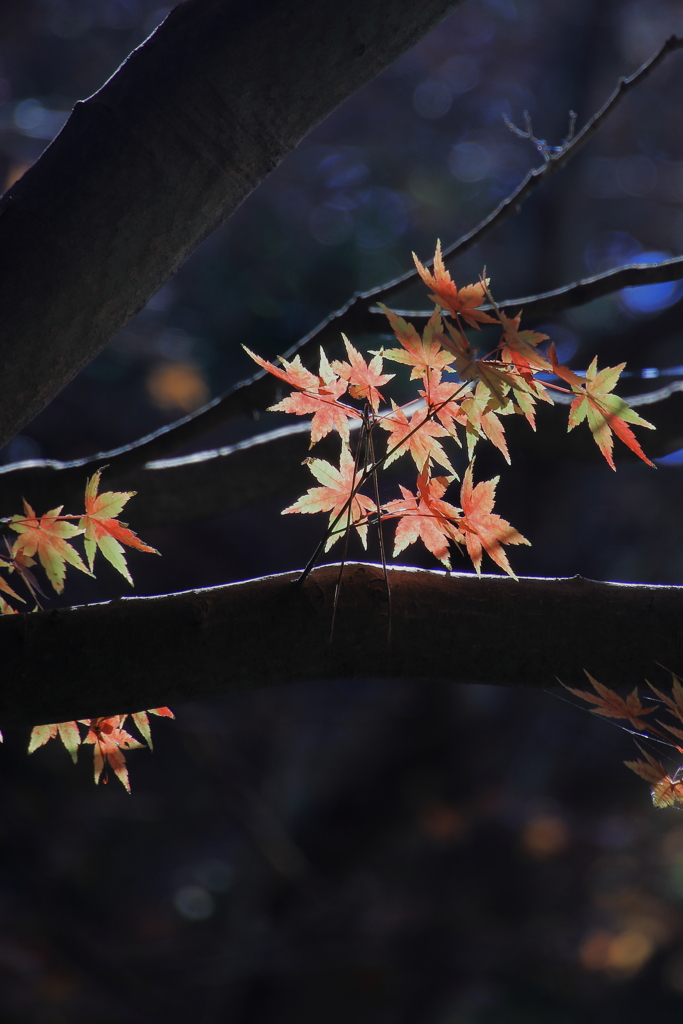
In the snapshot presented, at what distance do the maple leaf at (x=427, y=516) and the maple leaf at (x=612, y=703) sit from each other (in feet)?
0.63

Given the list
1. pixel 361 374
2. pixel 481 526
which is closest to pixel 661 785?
pixel 481 526

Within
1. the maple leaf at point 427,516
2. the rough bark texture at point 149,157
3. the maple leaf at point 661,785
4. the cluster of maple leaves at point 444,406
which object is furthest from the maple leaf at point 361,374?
the maple leaf at point 661,785

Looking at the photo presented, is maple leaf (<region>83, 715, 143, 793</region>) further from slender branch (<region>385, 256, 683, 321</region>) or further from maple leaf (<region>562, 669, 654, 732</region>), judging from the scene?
slender branch (<region>385, 256, 683, 321</region>)

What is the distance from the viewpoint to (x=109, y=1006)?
9.86ft

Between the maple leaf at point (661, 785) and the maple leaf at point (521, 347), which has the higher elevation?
the maple leaf at point (521, 347)

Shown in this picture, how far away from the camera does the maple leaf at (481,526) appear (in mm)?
760

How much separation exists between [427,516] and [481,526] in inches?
2.4

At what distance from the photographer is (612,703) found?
0.77m

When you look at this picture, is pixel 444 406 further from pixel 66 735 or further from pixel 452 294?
pixel 66 735

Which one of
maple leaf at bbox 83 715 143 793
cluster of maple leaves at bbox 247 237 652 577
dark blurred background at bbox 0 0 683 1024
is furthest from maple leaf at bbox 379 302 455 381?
dark blurred background at bbox 0 0 683 1024

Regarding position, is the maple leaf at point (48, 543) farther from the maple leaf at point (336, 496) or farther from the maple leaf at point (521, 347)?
the maple leaf at point (521, 347)

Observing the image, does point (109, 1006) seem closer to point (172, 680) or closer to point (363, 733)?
point (363, 733)

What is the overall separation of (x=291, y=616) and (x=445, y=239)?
5178 mm

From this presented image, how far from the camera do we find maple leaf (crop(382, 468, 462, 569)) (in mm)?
765
